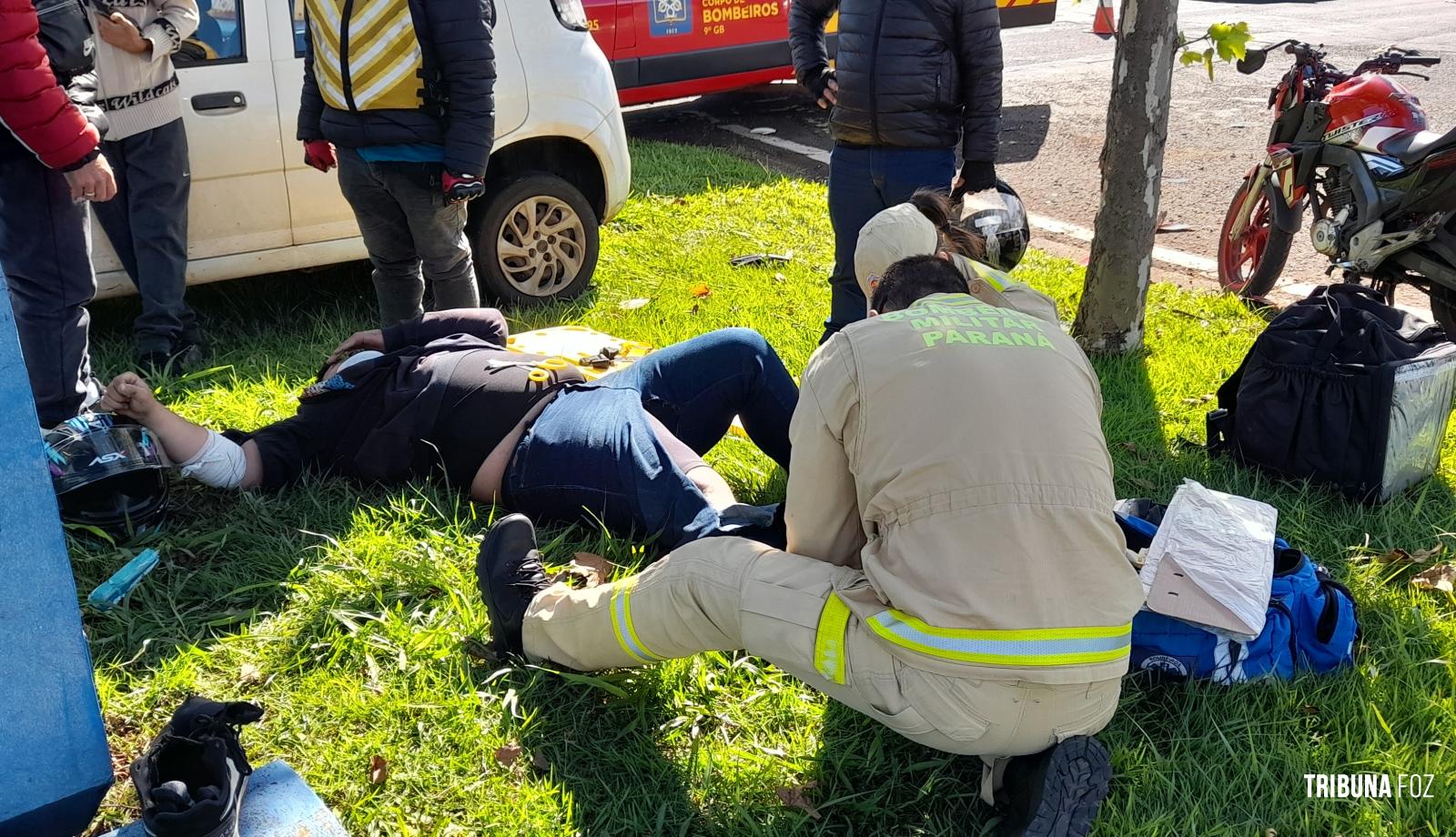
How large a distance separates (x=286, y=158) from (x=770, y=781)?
3.70m

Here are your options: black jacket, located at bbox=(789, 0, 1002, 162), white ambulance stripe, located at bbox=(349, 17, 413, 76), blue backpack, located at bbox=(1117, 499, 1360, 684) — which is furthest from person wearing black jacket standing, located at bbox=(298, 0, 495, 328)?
blue backpack, located at bbox=(1117, 499, 1360, 684)

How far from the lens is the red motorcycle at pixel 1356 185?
4.45 metres

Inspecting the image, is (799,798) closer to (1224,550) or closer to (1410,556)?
(1224,550)

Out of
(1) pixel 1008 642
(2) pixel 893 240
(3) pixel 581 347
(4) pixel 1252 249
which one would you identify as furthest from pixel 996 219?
(1) pixel 1008 642


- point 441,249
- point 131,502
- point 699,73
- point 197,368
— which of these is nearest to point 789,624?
point 131,502

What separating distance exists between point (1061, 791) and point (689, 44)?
25.1 ft

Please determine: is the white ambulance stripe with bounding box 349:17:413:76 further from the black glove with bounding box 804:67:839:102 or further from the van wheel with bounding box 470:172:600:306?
the black glove with bounding box 804:67:839:102

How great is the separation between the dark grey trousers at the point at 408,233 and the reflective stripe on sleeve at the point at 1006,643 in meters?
2.72

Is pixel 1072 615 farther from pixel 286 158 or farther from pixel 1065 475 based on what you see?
pixel 286 158

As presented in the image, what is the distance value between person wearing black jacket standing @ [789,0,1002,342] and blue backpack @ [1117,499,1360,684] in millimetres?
1990

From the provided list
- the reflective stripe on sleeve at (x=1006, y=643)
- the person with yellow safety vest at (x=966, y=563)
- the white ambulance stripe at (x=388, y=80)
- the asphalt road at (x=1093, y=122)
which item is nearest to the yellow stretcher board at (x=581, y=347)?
the white ambulance stripe at (x=388, y=80)

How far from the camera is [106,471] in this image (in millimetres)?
3316

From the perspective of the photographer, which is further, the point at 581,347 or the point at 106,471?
the point at 581,347

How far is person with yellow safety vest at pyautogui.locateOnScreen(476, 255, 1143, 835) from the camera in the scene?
86.2 inches
